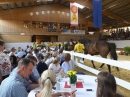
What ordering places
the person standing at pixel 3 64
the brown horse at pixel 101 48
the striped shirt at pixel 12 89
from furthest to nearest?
the brown horse at pixel 101 48 → the person standing at pixel 3 64 → the striped shirt at pixel 12 89

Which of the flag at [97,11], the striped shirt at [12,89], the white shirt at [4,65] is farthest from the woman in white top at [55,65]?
the flag at [97,11]

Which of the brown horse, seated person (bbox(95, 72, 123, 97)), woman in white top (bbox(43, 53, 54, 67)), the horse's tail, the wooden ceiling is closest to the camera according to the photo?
seated person (bbox(95, 72, 123, 97))

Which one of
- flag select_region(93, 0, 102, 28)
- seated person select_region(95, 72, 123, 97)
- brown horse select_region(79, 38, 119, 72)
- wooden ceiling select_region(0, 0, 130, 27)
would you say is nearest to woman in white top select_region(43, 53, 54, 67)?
brown horse select_region(79, 38, 119, 72)

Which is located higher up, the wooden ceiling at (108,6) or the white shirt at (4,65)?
the wooden ceiling at (108,6)

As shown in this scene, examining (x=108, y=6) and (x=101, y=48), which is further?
(x=108, y=6)

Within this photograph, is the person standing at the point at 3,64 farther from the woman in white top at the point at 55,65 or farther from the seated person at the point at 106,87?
the seated person at the point at 106,87

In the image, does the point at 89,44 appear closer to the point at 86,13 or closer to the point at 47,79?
the point at 47,79

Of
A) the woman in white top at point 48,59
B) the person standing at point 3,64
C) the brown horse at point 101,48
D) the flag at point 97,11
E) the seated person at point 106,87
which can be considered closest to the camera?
the seated person at point 106,87

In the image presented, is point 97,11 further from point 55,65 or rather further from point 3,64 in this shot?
point 3,64

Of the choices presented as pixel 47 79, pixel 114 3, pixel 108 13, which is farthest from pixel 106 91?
pixel 108 13

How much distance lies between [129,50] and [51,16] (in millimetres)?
11823

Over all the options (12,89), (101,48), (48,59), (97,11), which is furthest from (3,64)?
(97,11)

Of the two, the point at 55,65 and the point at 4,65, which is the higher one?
Answer: the point at 4,65

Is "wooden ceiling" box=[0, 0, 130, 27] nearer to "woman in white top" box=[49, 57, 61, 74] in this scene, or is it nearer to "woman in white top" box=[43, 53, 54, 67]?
"woman in white top" box=[43, 53, 54, 67]
